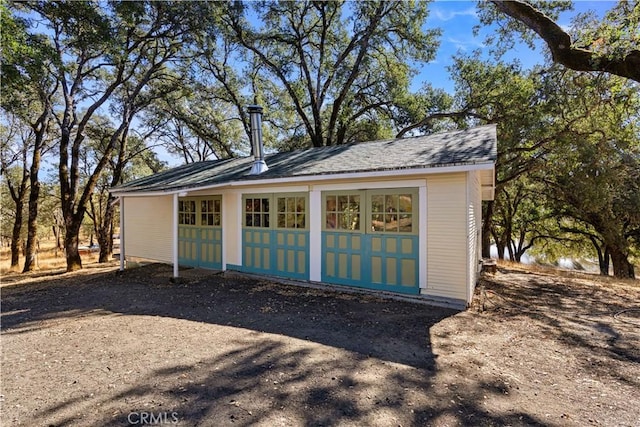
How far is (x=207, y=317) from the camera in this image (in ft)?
18.1

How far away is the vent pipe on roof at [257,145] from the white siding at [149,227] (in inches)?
141

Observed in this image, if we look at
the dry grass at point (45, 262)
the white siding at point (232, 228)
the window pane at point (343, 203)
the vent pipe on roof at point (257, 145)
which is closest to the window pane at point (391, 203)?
the window pane at point (343, 203)

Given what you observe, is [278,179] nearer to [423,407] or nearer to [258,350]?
[258,350]

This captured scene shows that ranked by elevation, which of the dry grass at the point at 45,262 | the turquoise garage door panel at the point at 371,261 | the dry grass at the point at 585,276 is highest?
the turquoise garage door panel at the point at 371,261

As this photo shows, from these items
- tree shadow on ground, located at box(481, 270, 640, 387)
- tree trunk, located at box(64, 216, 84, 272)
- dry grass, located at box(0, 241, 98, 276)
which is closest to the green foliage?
tree trunk, located at box(64, 216, 84, 272)

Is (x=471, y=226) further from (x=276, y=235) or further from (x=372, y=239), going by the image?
(x=276, y=235)

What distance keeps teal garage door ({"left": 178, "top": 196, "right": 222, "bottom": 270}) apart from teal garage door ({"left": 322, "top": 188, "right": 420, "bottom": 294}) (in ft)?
11.6

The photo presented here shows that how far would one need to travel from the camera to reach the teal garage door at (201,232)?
367 inches

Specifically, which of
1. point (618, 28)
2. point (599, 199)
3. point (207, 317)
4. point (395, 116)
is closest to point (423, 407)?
point (207, 317)

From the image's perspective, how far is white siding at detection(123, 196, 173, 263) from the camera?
34.6ft

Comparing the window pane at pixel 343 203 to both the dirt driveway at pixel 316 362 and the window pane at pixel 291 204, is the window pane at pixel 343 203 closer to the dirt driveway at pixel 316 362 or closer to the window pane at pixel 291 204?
the window pane at pixel 291 204

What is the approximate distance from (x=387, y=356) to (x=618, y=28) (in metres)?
6.20

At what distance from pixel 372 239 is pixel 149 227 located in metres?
8.04

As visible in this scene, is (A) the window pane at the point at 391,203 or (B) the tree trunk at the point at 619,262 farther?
(B) the tree trunk at the point at 619,262
